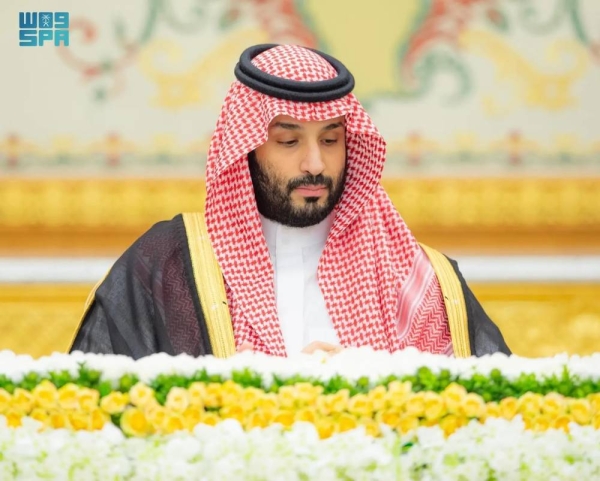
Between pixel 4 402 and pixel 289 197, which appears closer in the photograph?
pixel 4 402

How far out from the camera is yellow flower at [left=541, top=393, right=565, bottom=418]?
221 cm

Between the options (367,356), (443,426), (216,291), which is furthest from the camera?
(216,291)

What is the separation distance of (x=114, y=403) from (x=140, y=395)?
45 millimetres

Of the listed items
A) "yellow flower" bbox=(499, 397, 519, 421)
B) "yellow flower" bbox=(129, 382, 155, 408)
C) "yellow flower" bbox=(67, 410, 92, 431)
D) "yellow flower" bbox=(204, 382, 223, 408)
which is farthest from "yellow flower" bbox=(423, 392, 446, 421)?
"yellow flower" bbox=(67, 410, 92, 431)

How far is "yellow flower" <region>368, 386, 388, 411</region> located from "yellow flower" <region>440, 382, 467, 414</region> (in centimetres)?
10

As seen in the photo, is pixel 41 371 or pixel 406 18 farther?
pixel 406 18

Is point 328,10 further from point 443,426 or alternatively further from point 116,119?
point 443,426

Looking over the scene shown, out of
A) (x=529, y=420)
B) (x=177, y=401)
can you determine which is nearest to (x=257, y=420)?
(x=177, y=401)

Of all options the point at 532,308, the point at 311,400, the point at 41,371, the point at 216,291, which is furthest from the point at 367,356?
the point at 532,308

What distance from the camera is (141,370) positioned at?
2.24m

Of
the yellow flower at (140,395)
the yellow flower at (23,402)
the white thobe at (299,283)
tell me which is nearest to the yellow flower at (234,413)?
the yellow flower at (140,395)

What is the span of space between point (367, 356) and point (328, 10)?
3117 millimetres

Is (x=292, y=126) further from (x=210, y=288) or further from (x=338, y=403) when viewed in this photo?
(x=338, y=403)

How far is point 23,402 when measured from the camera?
7.21 feet
